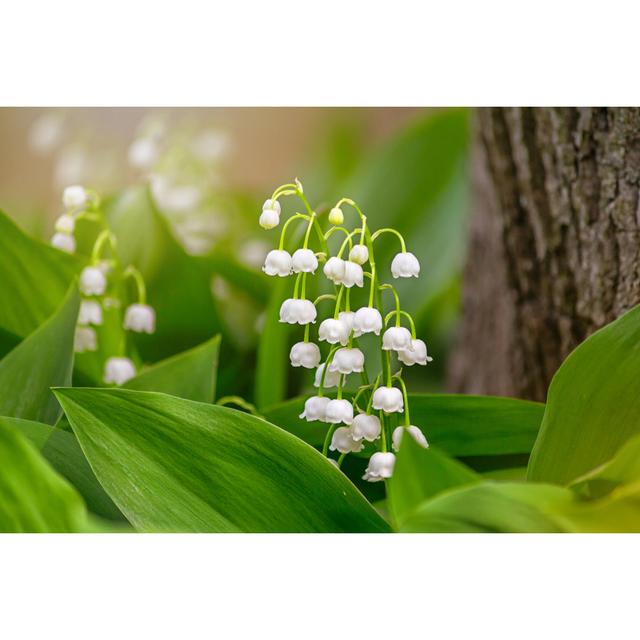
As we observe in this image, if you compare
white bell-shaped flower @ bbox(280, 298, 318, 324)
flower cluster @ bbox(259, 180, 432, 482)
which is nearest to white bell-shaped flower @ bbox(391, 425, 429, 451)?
flower cluster @ bbox(259, 180, 432, 482)

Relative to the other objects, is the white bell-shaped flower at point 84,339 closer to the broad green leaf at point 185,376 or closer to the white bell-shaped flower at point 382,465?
the broad green leaf at point 185,376

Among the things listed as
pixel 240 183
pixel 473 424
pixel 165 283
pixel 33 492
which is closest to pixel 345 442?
pixel 473 424

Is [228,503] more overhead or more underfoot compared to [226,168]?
more underfoot

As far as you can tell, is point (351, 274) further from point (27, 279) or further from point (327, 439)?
point (27, 279)

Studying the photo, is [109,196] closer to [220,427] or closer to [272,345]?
[272,345]

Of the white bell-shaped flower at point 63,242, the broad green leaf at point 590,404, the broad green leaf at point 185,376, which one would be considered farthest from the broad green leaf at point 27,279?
the broad green leaf at point 590,404
